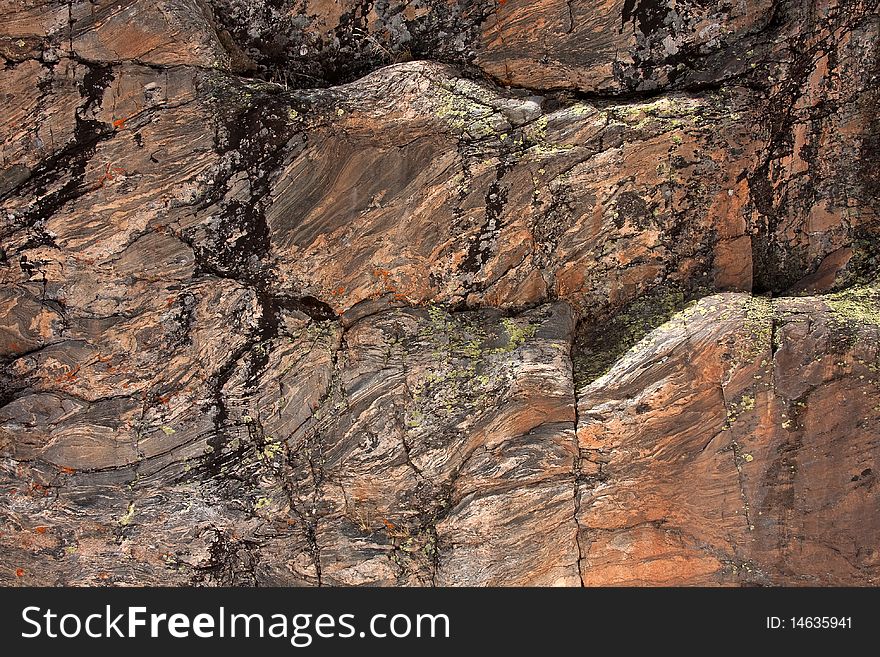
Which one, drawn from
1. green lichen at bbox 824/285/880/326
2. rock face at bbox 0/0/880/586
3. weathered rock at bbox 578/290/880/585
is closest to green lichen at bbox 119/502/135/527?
rock face at bbox 0/0/880/586

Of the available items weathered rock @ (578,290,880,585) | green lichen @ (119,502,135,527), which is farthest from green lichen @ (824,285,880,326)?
green lichen @ (119,502,135,527)

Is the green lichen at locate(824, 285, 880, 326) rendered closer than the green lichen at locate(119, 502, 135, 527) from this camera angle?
Yes

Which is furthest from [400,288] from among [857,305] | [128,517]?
Answer: [857,305]

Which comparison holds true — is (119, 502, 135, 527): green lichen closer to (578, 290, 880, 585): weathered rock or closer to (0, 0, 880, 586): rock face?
(0, 0, 880, 586): rock face

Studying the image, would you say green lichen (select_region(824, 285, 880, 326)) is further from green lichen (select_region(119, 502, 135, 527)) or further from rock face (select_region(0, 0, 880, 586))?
green lichen (select_region(119, 502, 135, 527))

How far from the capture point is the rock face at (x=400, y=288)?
6.39 metres

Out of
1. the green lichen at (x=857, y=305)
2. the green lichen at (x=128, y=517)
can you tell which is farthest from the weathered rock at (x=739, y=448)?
the green lichen at (x=128, y=517)

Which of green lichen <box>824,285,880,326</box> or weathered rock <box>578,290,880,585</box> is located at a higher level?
green lichen <box>824,285,880,326</box>

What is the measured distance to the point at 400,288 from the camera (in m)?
6.71

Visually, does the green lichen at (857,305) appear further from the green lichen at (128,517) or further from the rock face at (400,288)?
the green lichen at (128,517)

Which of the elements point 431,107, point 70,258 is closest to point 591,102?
point 431,107

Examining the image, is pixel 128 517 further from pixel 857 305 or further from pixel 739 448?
pixel 857 305

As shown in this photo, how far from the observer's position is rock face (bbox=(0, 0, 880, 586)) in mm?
6387
